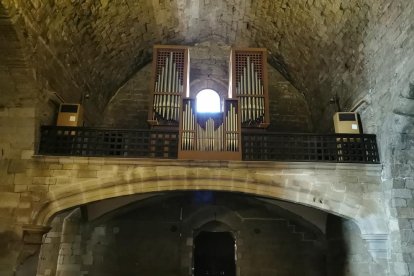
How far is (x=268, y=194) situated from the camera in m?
6.55

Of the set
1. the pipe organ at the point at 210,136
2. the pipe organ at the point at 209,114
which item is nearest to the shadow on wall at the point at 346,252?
the pipe organ at the point at 209,114

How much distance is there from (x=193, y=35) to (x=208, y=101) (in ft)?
6.31

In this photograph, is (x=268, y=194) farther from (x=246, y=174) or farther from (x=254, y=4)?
(x=254, y=4)

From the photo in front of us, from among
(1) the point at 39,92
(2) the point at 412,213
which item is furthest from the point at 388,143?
(1) the point at 39,92

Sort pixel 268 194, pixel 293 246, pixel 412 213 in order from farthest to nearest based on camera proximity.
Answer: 1. pixel 293 246
2. pixel 268 194
3. pixel 412 213

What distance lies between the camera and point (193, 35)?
33.8 feet

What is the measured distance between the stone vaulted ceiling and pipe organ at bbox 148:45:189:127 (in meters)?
1.11

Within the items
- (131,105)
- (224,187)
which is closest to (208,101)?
(131,105)

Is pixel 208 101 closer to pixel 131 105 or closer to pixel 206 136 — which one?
pixel 131 105

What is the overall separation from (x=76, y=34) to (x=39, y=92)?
5.24 ft

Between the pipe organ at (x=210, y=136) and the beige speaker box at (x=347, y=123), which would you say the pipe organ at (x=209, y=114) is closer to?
Answer: the pipe organ at (x=210, y=136)

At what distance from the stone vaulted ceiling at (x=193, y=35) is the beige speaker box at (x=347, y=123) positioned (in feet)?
1.75

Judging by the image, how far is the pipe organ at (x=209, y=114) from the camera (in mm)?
6820

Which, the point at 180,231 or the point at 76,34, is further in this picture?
the point at 180,231
